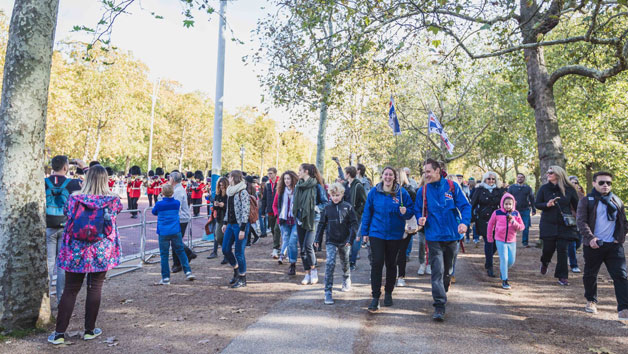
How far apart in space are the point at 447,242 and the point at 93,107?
3472 cm

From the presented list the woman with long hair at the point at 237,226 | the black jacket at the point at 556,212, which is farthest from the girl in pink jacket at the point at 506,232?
the woman with long hair at the point at 237,226

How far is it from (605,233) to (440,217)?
86.7 inches

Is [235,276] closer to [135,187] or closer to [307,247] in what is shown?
[307,247]

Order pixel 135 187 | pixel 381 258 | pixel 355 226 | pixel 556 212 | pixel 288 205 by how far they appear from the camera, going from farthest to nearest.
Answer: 1. pixel 135 187
2. pixel 288 205
3. pixel 556 212
4. pixel 355 226
5. pixel 381 258

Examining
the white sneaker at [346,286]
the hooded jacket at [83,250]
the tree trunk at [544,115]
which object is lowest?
the white sneaker at [346,286]

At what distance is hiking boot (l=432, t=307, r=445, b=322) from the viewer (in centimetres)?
553

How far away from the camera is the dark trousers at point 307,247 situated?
25.6 feet

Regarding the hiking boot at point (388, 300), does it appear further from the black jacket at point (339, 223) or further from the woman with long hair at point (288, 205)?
A: the woman with long hair at point (288, 205)

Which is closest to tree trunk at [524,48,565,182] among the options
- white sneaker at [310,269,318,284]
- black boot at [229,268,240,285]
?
white sneaker at [310,269,318,284]

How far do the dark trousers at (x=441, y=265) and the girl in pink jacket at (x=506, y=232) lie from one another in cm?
198

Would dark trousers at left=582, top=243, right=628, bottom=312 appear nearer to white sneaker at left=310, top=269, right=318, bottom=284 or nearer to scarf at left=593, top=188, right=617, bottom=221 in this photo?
scarf at left=593, top=188, right=617, bottom=221

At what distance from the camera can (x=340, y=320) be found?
18.2 feet

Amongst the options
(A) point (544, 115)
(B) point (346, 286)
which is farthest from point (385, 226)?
(A) point (544, 115)

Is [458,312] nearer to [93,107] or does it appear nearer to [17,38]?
[17,38]
